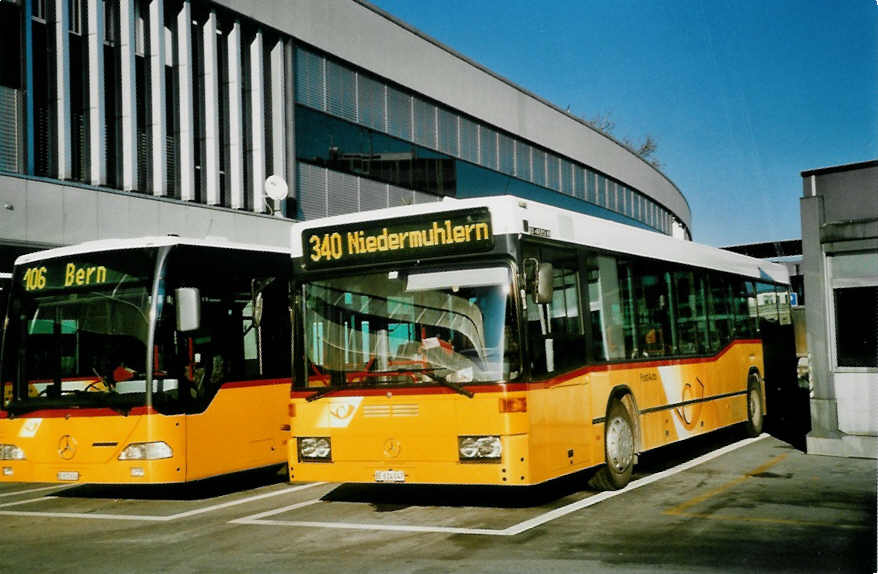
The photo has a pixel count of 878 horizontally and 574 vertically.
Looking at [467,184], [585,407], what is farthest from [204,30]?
[585,407]

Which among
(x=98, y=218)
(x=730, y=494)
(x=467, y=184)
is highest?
(x=467, y=184)

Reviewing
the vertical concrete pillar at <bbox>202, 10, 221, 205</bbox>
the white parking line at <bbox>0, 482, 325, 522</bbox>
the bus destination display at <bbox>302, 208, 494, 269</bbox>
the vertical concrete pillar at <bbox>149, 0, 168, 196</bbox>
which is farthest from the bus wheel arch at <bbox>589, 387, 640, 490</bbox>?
the vertical concrete pillar at <bbox>202, 10, 221, 205</bbox>

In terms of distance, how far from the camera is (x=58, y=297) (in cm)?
1127

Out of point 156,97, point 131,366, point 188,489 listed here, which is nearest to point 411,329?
point 131,366

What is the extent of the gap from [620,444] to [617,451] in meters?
0.13

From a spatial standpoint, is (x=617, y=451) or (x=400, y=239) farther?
(x=617, y=451)

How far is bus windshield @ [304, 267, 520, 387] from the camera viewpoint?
903 cm

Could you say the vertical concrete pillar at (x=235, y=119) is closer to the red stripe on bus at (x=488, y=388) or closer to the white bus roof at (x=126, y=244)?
the white bus roof at (x=126, y=244)

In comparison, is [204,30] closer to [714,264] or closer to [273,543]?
[714,264]

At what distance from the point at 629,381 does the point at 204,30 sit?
1530 cm

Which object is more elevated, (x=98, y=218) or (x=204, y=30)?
(x=204, y=30)

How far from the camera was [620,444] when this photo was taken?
35.9 feet

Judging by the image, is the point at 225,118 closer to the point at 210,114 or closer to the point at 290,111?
the point at 210,114

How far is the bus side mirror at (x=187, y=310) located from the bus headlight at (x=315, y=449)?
184 centimetres
